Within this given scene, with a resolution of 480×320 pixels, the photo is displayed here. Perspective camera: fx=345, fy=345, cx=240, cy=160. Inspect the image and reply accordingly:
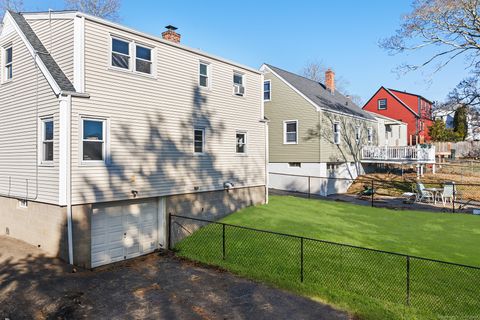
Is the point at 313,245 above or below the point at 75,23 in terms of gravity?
below

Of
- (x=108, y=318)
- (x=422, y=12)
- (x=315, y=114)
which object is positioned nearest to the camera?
(x=108, y=318)

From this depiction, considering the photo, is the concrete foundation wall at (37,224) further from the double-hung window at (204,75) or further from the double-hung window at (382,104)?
the double-hung window at (382,104)

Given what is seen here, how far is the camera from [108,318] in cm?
761

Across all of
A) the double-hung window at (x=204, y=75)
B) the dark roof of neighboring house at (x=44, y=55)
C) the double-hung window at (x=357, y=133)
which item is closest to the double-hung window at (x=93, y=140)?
the dark roof of neighboring house at (x=44, y=55)

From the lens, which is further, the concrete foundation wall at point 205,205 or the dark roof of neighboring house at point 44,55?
the concrete foundation wall at point 205,205

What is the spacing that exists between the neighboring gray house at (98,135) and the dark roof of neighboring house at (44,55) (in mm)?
42

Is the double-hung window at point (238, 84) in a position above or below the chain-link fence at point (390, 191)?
above

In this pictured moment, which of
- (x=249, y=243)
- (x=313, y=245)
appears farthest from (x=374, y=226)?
(x=249, y=243)

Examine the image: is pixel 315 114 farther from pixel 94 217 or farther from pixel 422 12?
pixel 94 217

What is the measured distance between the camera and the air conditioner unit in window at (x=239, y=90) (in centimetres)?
1727

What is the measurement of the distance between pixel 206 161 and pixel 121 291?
7.35 meters

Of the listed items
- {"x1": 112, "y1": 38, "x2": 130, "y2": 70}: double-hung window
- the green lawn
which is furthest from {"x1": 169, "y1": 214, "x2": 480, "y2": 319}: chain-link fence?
{"x1": 112, "y1": 38, "x2": 130, "y2": 70}: double-hung window

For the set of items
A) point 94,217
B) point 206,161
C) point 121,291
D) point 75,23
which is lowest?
point 121,291

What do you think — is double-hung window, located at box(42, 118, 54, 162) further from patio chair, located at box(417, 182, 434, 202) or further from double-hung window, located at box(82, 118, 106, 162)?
patio chair, located at box(417, 182, 434, 202)
